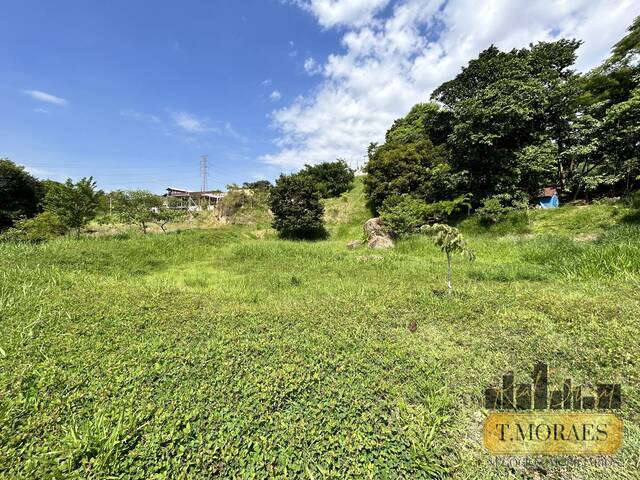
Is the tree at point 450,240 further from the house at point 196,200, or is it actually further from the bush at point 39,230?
the house at point 196,200

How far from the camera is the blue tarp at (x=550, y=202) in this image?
1397 centimetres

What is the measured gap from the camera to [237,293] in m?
5.46

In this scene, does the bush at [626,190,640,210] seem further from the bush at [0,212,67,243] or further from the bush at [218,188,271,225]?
the bush at [0,212,67,243]

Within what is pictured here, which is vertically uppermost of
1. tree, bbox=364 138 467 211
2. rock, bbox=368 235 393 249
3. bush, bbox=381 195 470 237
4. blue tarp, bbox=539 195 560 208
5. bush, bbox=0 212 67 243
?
tree, bbox=364 138 467 211

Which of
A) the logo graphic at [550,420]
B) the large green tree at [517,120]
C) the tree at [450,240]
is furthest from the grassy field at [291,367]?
the large green tree at [517,120]

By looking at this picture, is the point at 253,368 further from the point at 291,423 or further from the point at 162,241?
the point at 162,241

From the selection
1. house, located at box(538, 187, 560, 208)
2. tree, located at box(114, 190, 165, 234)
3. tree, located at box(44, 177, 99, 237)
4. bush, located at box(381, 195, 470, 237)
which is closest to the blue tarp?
house, located at box(538, 187, 560, 208)

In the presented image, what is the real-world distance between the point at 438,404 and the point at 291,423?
1.26 meters

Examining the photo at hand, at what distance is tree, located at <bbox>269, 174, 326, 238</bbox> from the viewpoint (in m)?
15.5

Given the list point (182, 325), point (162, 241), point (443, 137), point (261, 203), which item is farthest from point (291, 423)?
point (443, 137)

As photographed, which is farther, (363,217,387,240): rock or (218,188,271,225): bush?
(218,188,271,225): bush

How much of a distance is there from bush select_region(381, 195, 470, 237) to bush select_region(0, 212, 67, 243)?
15.7 metres

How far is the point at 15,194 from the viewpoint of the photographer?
19.2m

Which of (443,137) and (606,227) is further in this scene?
(443,137)
